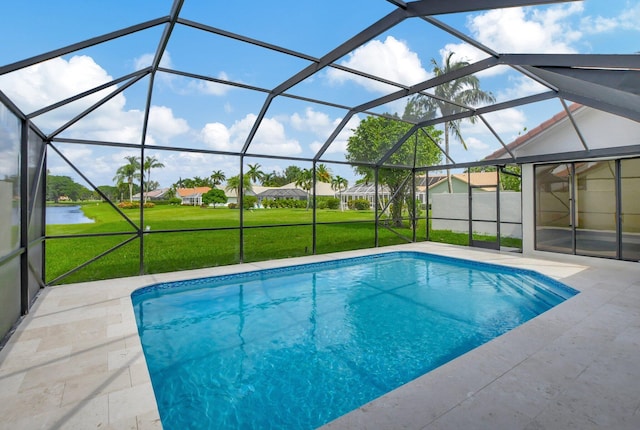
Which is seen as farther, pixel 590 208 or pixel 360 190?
pixel 360 190

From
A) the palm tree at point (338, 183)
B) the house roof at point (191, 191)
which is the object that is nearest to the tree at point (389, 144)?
the house roof at point (191, 191)

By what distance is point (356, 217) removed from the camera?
21688mm

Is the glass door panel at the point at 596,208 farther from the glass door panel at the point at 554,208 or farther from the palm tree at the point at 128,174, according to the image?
the palm tree at the point at 128,174

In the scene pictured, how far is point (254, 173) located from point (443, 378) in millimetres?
26954

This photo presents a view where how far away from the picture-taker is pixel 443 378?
2.66m

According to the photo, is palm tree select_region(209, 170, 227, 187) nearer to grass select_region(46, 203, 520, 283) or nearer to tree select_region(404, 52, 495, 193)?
grass select_region(46, 203, 520, 283)

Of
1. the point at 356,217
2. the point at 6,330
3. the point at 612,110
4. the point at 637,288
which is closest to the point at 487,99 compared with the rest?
the point at 612,110

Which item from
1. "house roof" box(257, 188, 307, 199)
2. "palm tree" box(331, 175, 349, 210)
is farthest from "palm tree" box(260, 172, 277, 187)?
"palm tree" box(331, 175, 349, 210)

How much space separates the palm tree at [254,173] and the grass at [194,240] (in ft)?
14.0

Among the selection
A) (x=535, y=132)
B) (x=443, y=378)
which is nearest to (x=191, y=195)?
→ (x=535, y=132)

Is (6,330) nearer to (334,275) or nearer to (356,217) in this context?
(334,275)

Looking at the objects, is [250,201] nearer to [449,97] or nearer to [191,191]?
[191,191]

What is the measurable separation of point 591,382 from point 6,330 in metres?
5.66

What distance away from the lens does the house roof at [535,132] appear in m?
6.61
